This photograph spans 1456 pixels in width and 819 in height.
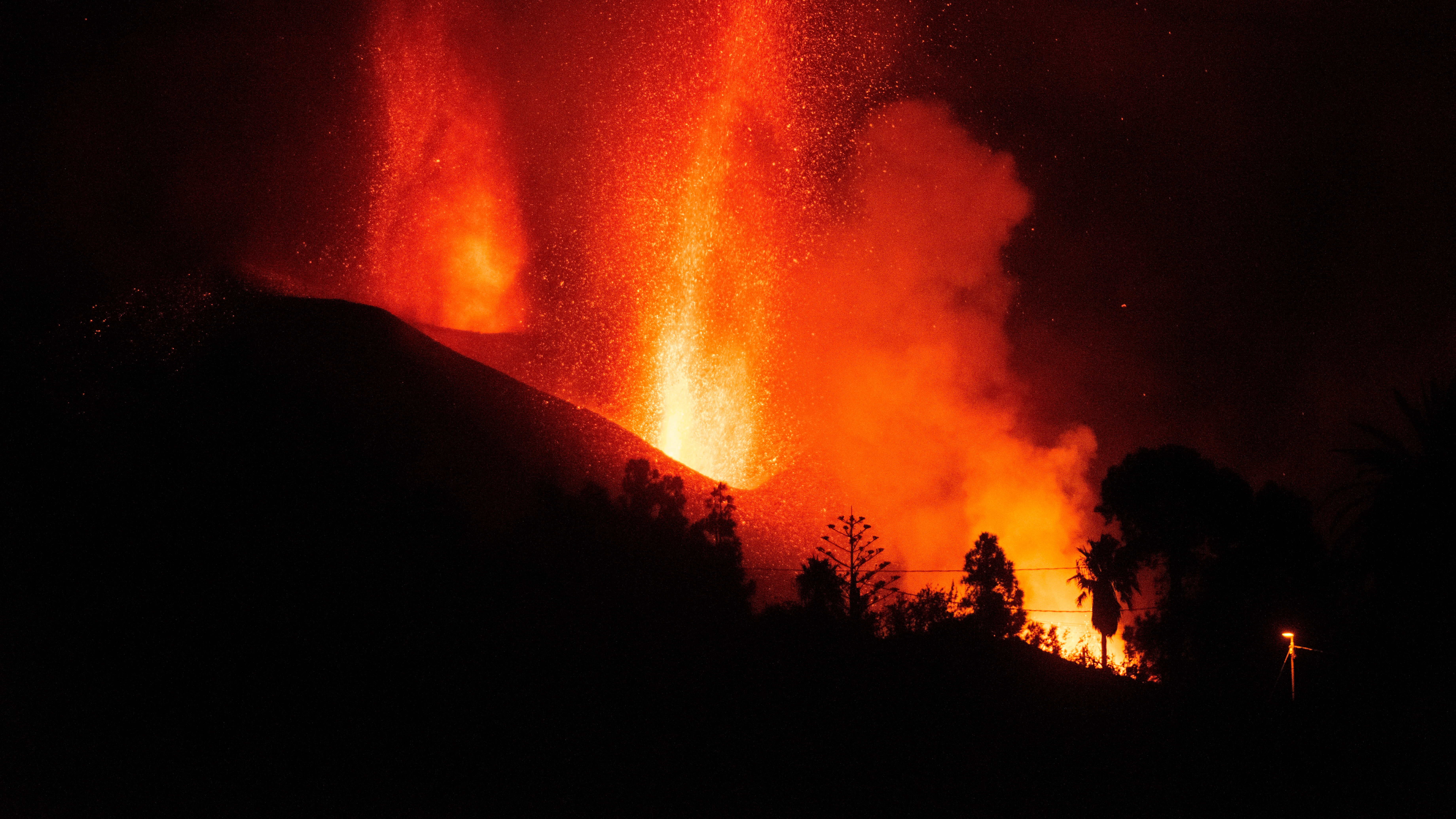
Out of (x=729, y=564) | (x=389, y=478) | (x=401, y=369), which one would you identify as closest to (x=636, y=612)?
(x=729, y=564)

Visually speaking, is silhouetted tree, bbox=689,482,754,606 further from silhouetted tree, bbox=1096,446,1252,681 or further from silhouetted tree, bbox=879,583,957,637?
silhouetted tree, bbox=1096,446,1252,681

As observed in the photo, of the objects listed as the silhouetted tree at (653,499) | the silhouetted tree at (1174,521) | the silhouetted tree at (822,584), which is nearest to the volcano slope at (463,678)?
the silhouetted tree at (653,499)

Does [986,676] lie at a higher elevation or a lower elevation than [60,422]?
lower

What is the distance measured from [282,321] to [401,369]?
15.1 metres

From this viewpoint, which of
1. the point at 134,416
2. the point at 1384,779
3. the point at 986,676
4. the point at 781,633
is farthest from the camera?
the point at 134,416

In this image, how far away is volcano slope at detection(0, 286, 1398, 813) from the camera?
1827cm

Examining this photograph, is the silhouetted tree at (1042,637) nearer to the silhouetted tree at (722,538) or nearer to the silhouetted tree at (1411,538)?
the silhouetted tree at (722,538)

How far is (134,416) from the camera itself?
69.4 m

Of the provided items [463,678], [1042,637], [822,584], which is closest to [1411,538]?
[463,678]

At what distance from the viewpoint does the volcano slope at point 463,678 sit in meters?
18.3

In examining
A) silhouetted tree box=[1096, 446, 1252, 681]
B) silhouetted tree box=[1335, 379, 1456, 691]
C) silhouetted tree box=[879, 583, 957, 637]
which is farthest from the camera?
silhouetted tree box=[1096, 446, 1252, 681]

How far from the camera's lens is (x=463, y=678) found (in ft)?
80.9

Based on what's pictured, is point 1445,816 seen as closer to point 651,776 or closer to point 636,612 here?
point 651,776

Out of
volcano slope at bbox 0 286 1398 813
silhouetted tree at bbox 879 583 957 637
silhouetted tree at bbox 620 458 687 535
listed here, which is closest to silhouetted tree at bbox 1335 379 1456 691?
volcano slope at bbox 0 286 1398 813
